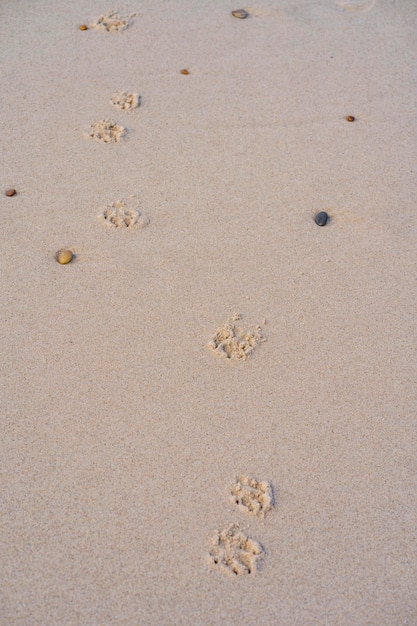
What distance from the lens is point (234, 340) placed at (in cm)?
211

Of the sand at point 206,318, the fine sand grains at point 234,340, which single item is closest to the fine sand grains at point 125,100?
the sand at point 206,318

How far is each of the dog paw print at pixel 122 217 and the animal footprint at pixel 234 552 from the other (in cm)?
118

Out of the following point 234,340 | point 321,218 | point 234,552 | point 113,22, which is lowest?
point 234,552

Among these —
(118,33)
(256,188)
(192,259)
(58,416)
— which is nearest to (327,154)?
(256,188)

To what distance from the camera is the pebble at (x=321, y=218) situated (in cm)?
244

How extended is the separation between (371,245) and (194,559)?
1.34 m

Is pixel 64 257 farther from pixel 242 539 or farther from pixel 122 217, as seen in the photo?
pixel 242 539

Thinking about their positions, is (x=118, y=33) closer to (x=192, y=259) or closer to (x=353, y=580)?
(x=192, y=259)

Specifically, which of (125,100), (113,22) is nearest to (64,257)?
(125,100)

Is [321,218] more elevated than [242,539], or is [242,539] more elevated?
[321,218]

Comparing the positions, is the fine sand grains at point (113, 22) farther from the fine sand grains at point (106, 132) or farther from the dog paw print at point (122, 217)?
the dog paw print at point (122, 217)

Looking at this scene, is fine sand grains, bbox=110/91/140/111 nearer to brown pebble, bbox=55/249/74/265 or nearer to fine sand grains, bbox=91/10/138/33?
fine sand grains, bbox=91/10/138/33

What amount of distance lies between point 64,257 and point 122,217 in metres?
0.28

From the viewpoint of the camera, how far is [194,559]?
168cm
